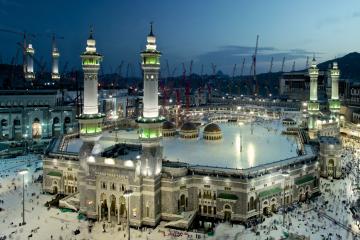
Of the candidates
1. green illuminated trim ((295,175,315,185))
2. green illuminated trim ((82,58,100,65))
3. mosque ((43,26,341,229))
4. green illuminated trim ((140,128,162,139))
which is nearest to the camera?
mosque ((43,26,341,229))

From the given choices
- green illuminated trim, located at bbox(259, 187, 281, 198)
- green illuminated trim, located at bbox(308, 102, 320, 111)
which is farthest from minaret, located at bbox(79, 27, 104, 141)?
green illuminated trim, located at bbox(308, 102, 320, 111)

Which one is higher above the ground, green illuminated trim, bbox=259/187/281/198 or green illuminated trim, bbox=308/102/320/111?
green illuminated trim, bbox=308/102/320/111

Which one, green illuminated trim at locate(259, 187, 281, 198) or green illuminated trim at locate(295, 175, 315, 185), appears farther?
green illuminated trim at locate(295, 175, 315, 185)

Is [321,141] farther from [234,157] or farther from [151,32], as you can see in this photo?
[151,32]

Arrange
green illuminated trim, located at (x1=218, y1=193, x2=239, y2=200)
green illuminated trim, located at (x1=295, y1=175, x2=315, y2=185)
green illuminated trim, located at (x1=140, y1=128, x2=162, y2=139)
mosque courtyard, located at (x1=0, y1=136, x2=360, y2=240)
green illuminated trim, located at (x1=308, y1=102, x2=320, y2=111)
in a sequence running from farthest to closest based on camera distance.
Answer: green illuminated trim, located at (x1=308, y1=102, x2=320, y2=111) → green illuminated trim, located at (x1=295, y1=175, x2=315, y2=185) → green illuminated trim, located at (x1=218, y1=193, x2=239, y2=200) → green illuminated trim, located at (x1=140, y1=128, x2=162, y2=139) → mosque courtyard, located at (x1=0, y1=136, x2=360, y2=240)

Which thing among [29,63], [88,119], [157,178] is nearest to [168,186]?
[157,178]

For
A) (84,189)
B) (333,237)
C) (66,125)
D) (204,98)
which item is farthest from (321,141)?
(204,98)

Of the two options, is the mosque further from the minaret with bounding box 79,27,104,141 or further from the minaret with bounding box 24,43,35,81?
the minaret with bounding box 24,43,35,81
